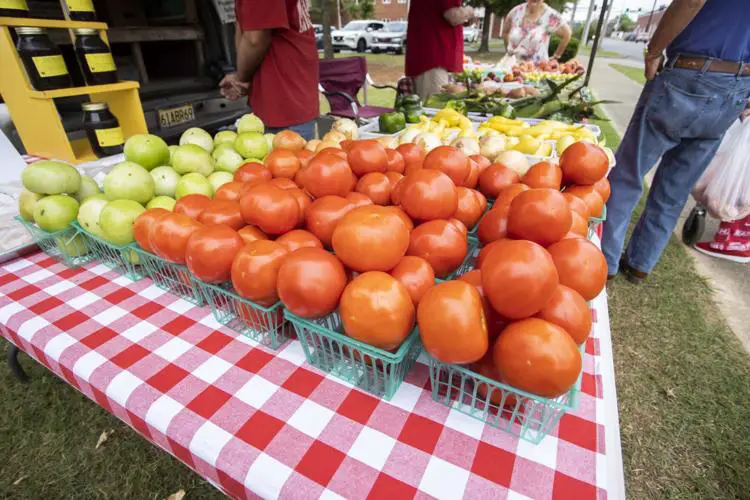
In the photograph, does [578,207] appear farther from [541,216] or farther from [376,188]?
[376,188]

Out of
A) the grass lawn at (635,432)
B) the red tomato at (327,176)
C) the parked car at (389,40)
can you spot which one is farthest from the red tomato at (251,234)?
the parked car at (389,40)

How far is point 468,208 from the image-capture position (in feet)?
4.38

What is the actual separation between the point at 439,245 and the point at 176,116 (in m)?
3.25

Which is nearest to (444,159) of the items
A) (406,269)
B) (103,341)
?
(406,269)

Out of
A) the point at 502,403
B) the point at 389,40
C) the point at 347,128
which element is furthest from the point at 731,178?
the point at 389,40

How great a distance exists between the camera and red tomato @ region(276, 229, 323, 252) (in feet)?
3.43

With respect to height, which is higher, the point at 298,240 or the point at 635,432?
the point at 298,240

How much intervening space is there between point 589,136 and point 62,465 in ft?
10.6

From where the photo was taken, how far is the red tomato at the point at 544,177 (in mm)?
1373

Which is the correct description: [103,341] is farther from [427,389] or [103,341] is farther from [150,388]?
[427,389]

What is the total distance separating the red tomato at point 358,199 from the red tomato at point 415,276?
0.96 feet

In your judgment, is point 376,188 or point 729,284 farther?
point 729,284

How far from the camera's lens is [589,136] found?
2289 millimetres

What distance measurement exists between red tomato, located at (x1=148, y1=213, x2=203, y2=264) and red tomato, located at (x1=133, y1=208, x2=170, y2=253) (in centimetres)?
7
